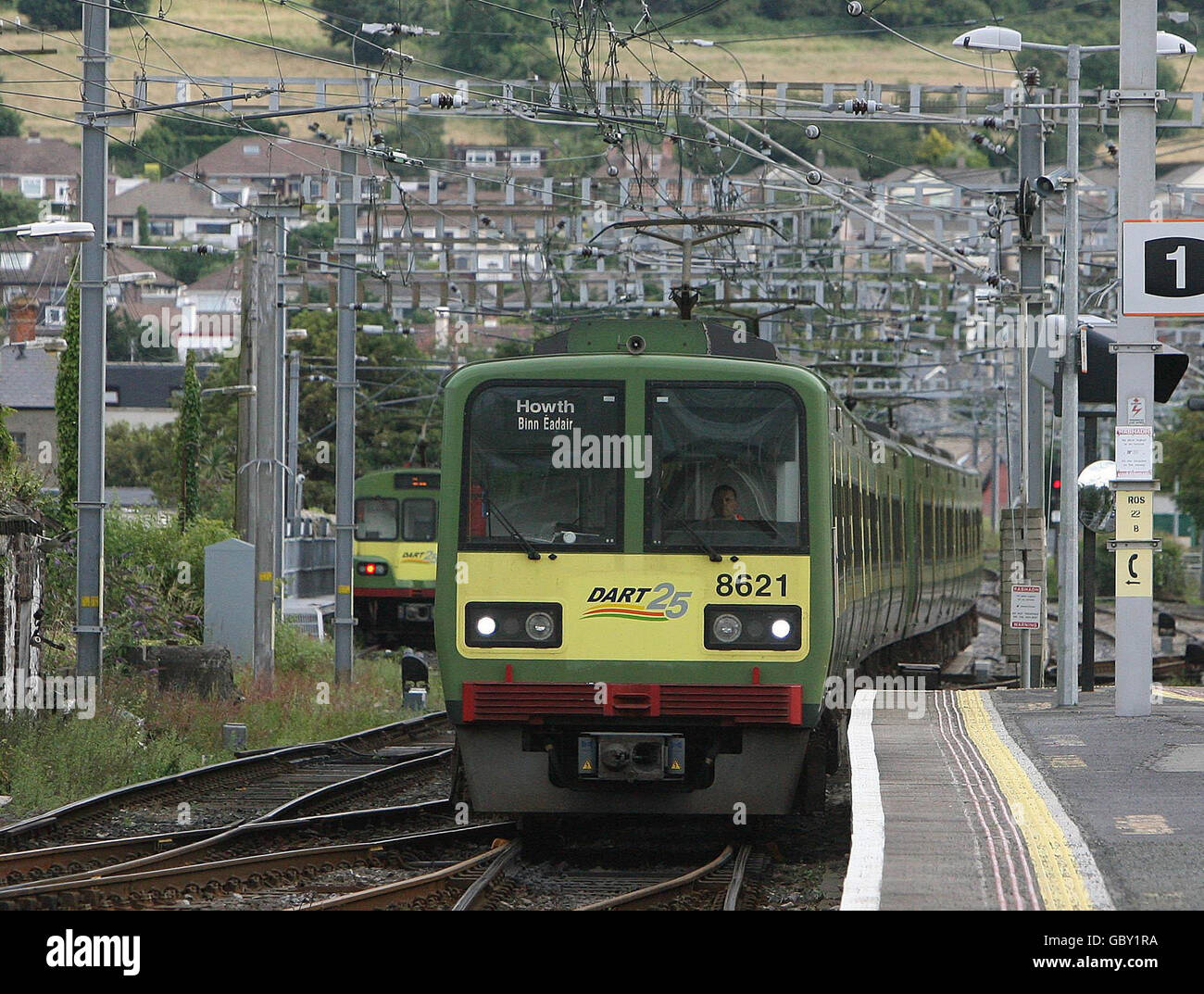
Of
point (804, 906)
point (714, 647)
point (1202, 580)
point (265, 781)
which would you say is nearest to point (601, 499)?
point (714, 647)

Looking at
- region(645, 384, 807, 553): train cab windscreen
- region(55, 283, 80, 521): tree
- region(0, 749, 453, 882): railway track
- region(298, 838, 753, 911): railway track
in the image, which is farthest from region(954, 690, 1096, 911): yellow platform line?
region(55, 283, 80, 521): tree

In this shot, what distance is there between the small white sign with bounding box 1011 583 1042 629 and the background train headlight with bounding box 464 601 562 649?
9.49 meters

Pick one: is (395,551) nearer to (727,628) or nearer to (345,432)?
(345,432)

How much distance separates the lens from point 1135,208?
1238cm

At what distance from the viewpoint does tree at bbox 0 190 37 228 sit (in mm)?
101094

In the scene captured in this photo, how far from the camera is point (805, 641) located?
33.6ft

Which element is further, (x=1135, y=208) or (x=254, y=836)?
(x=1135, y=208)

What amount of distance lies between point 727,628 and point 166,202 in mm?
130372

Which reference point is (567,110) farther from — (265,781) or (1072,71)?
(265,781)

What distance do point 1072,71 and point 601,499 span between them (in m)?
10.3

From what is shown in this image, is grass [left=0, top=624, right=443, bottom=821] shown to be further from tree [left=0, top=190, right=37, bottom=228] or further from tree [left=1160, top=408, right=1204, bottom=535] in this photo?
tree [left=0, top=190, right=37, bottom=228]

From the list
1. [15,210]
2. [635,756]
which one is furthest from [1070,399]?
[15,210]

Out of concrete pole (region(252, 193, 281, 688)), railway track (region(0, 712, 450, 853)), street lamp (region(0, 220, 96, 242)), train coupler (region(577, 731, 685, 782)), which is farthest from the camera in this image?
concrete pole (region(252, 193, 281, 688))

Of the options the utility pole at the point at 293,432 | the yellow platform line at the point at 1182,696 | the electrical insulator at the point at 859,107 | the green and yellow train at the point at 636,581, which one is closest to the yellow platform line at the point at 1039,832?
the green and yellow train at the point at 636,581
